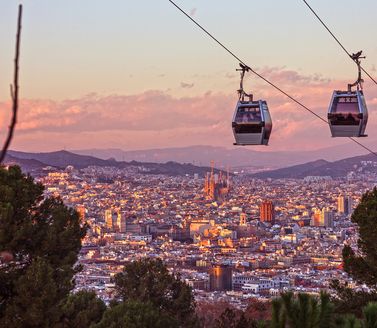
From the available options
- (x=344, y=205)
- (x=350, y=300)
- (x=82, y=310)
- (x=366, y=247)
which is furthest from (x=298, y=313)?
(x=344, y=205)

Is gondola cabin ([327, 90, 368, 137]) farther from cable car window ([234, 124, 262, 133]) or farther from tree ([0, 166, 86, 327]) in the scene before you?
tree ([0, 166, 86, 327])

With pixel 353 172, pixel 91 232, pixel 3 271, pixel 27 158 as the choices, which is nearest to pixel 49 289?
pixel 3 271

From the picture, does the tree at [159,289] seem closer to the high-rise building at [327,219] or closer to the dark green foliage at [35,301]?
the dark green foliage at [35,301]

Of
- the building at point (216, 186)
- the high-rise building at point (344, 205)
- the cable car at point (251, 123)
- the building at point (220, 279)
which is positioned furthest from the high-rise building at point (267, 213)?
the cable car at point (251, 123)

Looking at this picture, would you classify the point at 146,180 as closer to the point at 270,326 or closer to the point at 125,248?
the point at 125,248

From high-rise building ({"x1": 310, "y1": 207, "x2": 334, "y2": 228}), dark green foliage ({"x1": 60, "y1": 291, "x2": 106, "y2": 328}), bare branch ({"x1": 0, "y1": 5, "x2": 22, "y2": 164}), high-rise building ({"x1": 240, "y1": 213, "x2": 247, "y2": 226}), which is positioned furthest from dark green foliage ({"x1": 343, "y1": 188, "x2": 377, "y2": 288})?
high-rise building ({"x1": 310, "y1": 207, "x2": 334, "y2": 228})

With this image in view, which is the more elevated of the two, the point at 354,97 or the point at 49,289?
the point at 354,97

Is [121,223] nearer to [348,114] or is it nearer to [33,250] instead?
[33,250]
